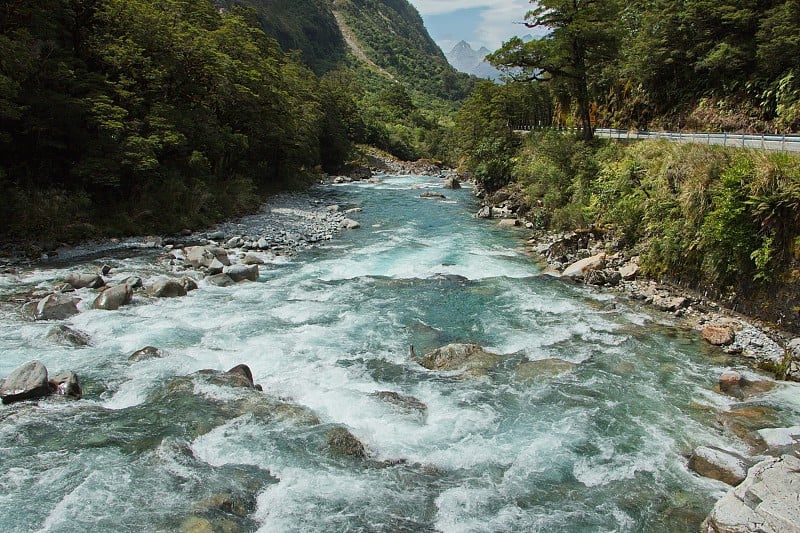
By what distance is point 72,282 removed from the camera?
16.6 meters

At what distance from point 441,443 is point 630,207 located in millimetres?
14415

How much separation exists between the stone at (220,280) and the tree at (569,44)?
19.6 metres

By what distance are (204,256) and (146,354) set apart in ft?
30.2

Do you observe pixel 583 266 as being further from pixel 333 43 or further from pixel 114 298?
pixel 333 43

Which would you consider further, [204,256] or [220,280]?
[204,256]

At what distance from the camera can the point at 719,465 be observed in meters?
8.37

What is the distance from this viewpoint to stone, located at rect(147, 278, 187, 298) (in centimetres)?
1658

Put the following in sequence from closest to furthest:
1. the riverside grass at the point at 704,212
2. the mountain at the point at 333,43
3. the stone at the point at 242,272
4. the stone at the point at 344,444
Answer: the stone at the point at 344,444 < the riverside grass at the point at 704,212 < the stone at the point at 242,272 < the mountain at the point at 333,43

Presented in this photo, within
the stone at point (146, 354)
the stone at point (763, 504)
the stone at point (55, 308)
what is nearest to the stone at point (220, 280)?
the stone at point (55, 308)

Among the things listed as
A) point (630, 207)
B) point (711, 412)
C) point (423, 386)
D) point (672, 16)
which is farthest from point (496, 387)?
point (672, 16)

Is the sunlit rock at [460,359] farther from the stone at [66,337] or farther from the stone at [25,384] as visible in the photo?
the stone at [66,337]

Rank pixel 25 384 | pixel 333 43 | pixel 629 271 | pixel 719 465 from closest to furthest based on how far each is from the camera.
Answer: pixel 719 465 < pixel 25 384 < pixel 629 271 < pixel 333 43

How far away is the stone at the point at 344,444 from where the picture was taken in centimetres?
889

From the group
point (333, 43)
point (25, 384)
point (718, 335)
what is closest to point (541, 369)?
point (718, 335)
